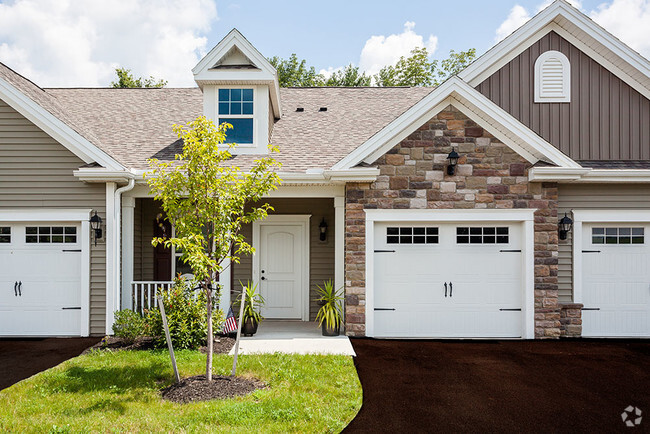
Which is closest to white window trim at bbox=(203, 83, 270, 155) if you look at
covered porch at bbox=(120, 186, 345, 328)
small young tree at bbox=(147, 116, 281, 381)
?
covered porch at bbox=(120, 186, 345, 328)

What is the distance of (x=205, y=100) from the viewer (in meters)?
9.39

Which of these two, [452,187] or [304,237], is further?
[304,237]

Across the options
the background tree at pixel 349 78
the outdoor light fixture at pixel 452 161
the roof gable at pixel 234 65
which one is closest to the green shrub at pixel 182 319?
the roof gable at pixel 234 65

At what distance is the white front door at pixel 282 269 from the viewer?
998 cm

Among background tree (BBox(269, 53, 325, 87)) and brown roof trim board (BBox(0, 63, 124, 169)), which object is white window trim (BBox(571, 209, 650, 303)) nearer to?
brown roof trim board (BBox(0, 63, 124, 169))

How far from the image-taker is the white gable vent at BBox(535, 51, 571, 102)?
343 inches

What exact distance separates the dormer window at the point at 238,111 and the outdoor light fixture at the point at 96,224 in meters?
2.96

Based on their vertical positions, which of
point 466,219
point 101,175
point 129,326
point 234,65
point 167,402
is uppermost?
point 234,65

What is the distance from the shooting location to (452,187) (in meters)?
7.96

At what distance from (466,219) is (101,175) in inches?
248

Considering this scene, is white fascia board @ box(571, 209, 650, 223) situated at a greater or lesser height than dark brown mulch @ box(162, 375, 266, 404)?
greater

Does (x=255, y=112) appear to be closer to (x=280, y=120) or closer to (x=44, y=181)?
(x=280, y=120)

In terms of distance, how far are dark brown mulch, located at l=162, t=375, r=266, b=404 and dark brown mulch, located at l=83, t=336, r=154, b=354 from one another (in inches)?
81.4

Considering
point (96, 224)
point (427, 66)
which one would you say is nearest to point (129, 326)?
point (96, 224)
